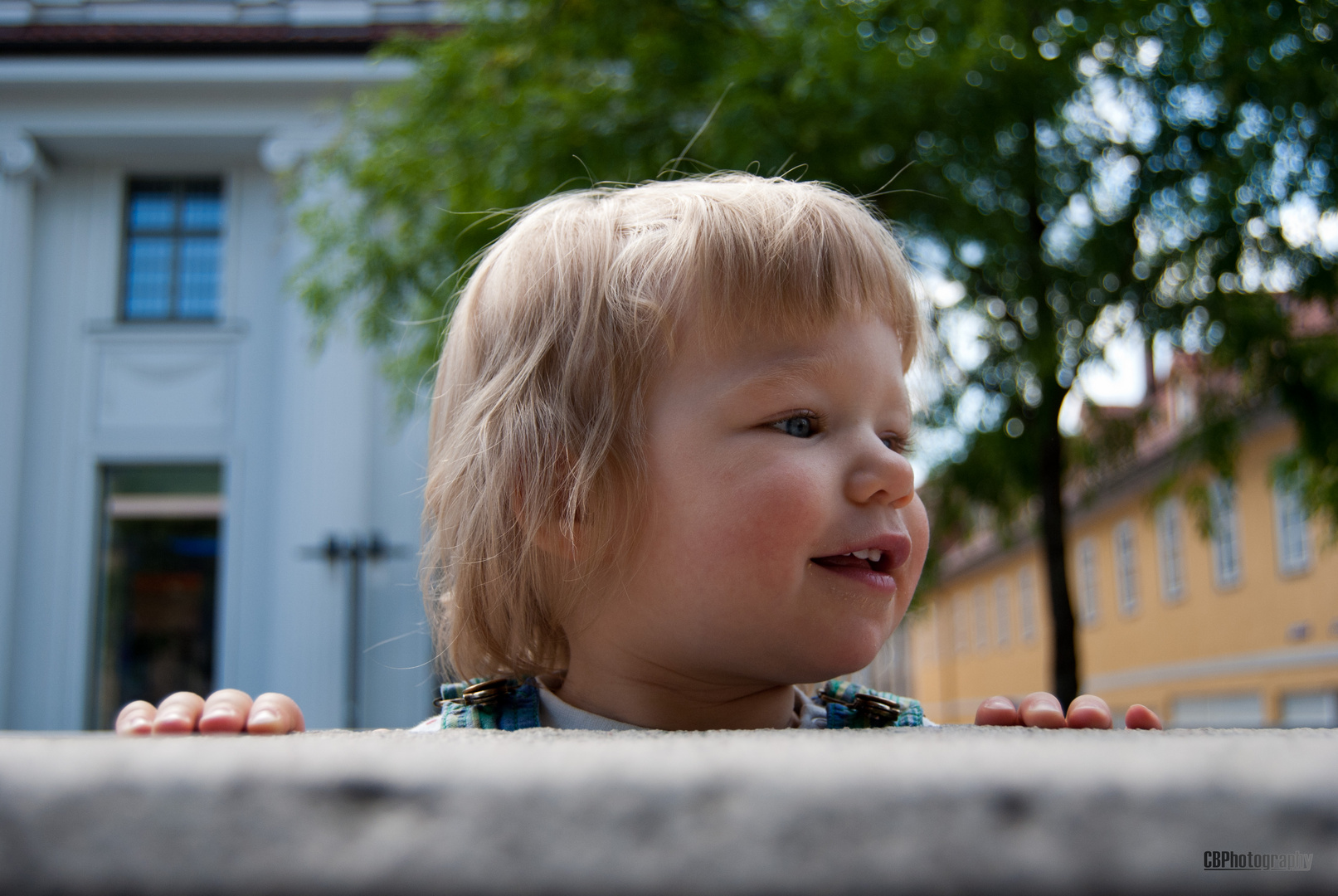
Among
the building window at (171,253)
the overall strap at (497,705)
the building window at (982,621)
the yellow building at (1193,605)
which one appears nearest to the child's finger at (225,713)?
the overall strap at (497,705)

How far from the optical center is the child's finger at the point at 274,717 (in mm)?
789

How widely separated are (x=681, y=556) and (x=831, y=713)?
14.4 inches

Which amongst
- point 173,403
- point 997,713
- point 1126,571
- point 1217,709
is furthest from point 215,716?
point 1126,571

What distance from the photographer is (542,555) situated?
1081mm

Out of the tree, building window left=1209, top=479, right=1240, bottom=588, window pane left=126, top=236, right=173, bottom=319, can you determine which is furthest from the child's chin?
building window left=1209, top=479, right=1240, bottom=588

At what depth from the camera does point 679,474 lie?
968 millimetres

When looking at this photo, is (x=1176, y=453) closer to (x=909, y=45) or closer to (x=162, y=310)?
(x=909, y=45)

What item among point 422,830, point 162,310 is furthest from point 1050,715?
point 162,310

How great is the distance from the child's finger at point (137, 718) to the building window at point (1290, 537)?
14973 mm

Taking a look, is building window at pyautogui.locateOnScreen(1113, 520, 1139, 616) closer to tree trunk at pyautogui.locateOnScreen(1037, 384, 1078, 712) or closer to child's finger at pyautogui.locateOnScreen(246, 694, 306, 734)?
tree trunk at pyautogui.locateOnScreen(1037, 384, 1078, 712)

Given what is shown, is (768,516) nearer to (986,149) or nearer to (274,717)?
(274,717)

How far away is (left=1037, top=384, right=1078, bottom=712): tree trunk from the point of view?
17.5 feet

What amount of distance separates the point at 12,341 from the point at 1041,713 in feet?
37.1

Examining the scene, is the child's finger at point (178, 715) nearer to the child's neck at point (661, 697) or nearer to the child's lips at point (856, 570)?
the child's neck at point (661, 697)
